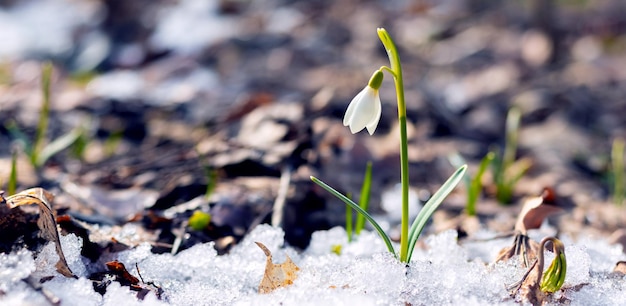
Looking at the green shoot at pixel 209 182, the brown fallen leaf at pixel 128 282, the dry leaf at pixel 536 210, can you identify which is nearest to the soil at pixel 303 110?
the green shoot at pixel 209 182

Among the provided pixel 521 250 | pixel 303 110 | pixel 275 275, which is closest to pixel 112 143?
pixel 303 110

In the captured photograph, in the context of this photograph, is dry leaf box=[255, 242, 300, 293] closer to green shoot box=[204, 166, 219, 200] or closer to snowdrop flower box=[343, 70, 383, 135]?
snowdrop flower box=[343, 70, 383, 135]

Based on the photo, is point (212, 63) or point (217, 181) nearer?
point (217, 181)

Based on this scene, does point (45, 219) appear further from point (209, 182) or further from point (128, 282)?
point (209, 182)

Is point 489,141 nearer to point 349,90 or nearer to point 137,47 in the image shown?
point 349,90

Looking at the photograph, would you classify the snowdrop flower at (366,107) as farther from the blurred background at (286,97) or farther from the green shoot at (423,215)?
the blurred background at (286,97)

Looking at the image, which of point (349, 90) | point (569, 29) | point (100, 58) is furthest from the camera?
point (569, 29)

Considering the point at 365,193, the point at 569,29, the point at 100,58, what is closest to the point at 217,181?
the point at 365,193
